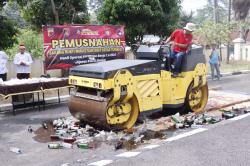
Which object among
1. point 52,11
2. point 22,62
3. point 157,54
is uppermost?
point 52,11

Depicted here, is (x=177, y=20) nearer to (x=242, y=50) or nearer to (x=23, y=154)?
(x=23, y=154)

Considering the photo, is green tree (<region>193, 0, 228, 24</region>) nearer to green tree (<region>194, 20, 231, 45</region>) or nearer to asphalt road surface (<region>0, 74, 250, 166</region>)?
green tree (<region>194, 20, 231, 45</region>)

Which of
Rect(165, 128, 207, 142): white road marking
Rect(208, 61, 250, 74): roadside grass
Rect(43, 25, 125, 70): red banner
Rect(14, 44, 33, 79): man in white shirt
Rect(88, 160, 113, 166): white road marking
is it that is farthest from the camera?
Rect(208, 61, 250, 74): roadside grass

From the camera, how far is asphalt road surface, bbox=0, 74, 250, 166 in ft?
21.1

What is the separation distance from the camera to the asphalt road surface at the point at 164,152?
6438 mm

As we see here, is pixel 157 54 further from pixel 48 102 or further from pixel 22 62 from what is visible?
pixel 22 62

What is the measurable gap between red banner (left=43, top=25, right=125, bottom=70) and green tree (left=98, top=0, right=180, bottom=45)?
1.99 m

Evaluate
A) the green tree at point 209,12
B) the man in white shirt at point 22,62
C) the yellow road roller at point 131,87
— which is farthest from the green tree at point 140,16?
the green tree at point 209,12

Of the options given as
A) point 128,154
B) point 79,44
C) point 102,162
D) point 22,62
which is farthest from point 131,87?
point 79,44

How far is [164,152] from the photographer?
22.5 ft

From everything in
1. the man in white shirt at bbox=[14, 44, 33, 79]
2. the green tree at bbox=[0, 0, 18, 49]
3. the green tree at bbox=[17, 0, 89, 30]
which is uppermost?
the green tree at bbox=[17, 0, 89, 30]

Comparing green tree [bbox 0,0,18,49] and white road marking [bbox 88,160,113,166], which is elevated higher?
green tree [bbox 0,0,18,49]

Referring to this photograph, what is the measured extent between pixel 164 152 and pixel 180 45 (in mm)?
3424

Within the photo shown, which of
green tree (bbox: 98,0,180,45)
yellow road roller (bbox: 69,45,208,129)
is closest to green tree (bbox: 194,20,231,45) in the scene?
green tree (bbox: 98,0,180,45)
